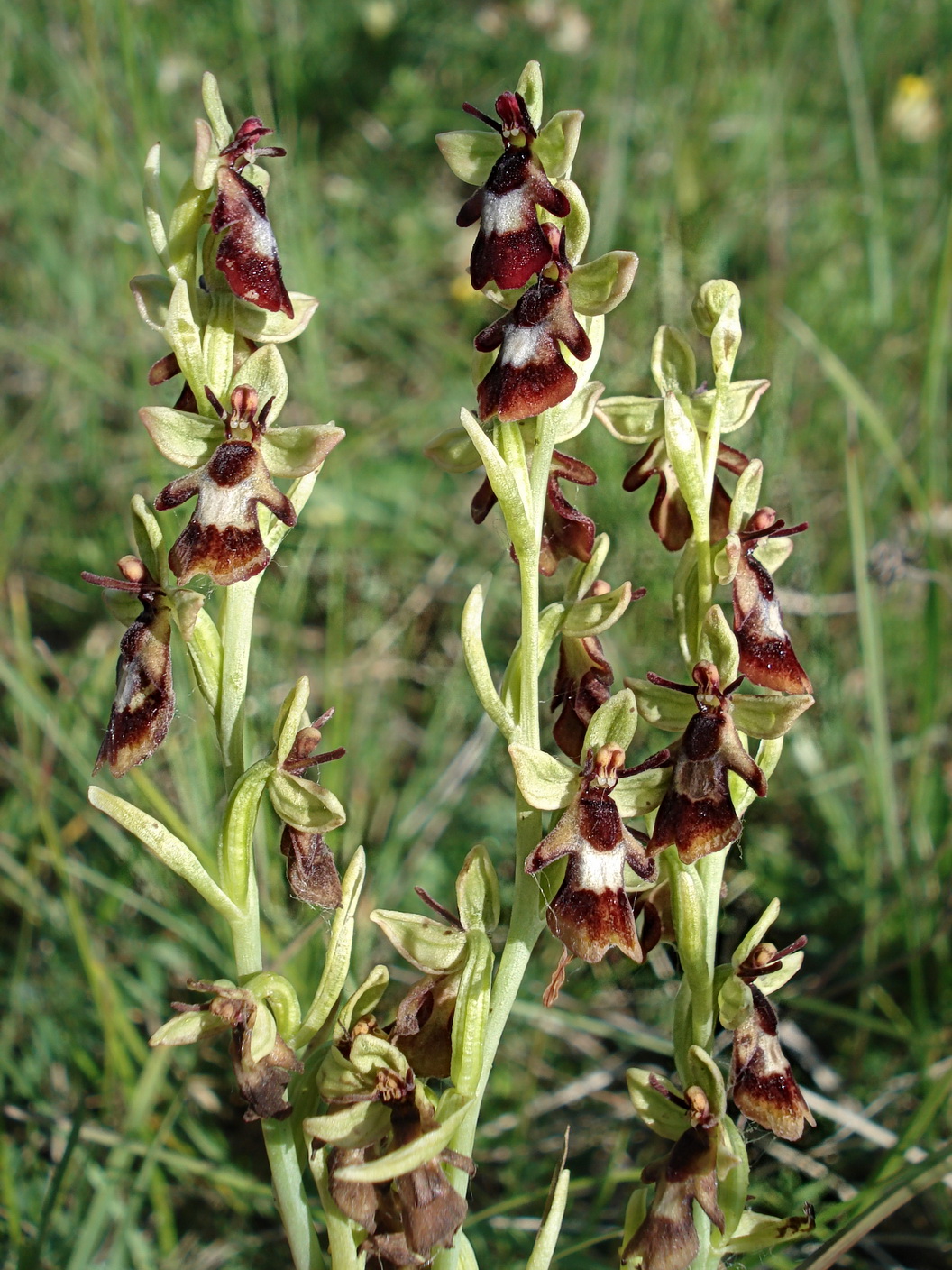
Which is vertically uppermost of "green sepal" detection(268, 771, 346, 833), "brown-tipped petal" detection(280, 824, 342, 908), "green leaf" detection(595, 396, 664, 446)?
"green leaf" detection(595, 396, 664, 446)

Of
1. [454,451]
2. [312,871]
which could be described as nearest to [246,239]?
[454,451]

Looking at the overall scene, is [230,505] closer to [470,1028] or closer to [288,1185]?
[470,1028]

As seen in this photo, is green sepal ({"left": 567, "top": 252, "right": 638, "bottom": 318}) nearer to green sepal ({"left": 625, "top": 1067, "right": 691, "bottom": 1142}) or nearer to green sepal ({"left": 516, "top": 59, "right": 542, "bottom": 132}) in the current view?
green sepal ({"left": 516, "top": 59, "right": 542, "bottom": 132})

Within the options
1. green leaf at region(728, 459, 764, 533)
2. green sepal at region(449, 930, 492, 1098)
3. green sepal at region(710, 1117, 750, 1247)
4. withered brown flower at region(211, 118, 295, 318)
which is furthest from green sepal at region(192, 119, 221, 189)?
green sepal at region(710, 1117, 750, 1247)

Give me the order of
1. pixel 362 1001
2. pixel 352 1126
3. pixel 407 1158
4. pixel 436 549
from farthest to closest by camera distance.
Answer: pixel 436 549 < pixel 362 1001 < pixel 352 1126 < pixel 407 1158

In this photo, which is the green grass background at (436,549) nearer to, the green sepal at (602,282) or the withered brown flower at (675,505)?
the withered brown flower at (675,505)

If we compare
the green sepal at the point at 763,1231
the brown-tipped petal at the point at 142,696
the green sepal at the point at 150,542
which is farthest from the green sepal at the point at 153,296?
the green sepal at the point at 763,1231
